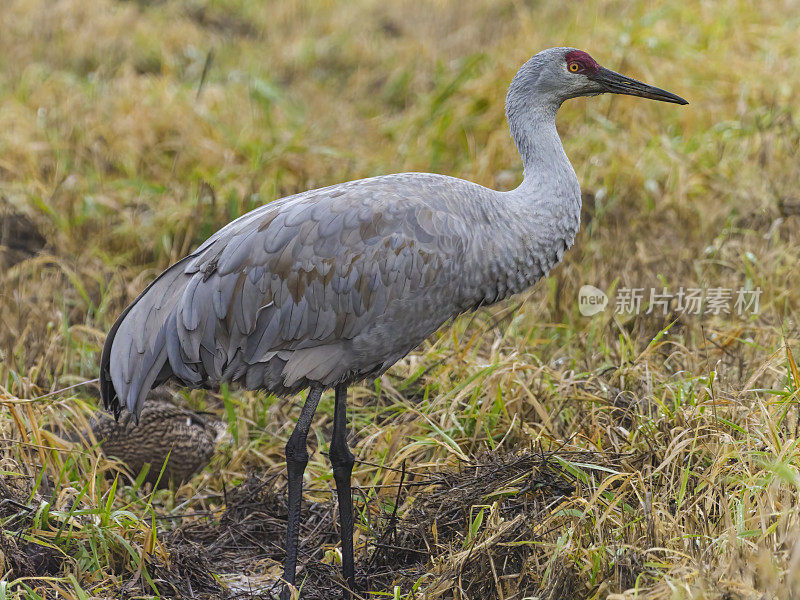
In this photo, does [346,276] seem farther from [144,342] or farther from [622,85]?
[622,85]

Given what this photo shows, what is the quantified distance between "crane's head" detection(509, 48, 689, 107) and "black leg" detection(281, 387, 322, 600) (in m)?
1.47

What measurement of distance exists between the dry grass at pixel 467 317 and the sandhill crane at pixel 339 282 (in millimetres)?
562

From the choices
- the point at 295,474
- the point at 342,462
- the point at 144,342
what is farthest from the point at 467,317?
the point at 144,342

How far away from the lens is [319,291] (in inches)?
141

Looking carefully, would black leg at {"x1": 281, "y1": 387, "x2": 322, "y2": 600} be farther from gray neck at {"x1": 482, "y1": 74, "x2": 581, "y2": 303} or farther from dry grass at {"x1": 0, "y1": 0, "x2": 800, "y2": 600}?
gray neck at {"x1": 482, "y1": 74, "x2": 581, "y2": 303}

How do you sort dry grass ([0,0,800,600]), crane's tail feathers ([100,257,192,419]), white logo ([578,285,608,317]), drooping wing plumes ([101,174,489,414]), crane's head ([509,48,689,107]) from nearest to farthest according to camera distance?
dry grass ([0,0,800,600]) → drooping wing plumes ([101,174,489,414]) → crane's tail feathers ([100,257,192,419]) → crane's head ([509,48,689,107]) → white logo ([578,285,608,317])

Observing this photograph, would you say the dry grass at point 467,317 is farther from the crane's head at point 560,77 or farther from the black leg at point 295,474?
the crane's head at point 560,77

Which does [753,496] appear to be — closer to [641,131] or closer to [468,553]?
[468,553]

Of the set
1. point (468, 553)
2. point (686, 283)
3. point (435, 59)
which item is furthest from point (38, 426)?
point (435, 59)

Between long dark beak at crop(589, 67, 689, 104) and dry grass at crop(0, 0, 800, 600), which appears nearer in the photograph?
dry grass at crop(0, 0, 800, 600)

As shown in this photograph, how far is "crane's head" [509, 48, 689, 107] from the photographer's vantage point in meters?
3.92

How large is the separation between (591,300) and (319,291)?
2.14 m

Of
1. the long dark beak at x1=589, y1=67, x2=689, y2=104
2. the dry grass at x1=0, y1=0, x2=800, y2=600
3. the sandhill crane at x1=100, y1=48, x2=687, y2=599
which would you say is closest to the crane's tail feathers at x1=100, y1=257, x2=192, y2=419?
the sandhill crane at x1=100, y1=48, x2=687, y2=599

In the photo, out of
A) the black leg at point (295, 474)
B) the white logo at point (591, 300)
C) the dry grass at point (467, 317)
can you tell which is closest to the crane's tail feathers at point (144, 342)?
the dry grass at point (467, 317)
